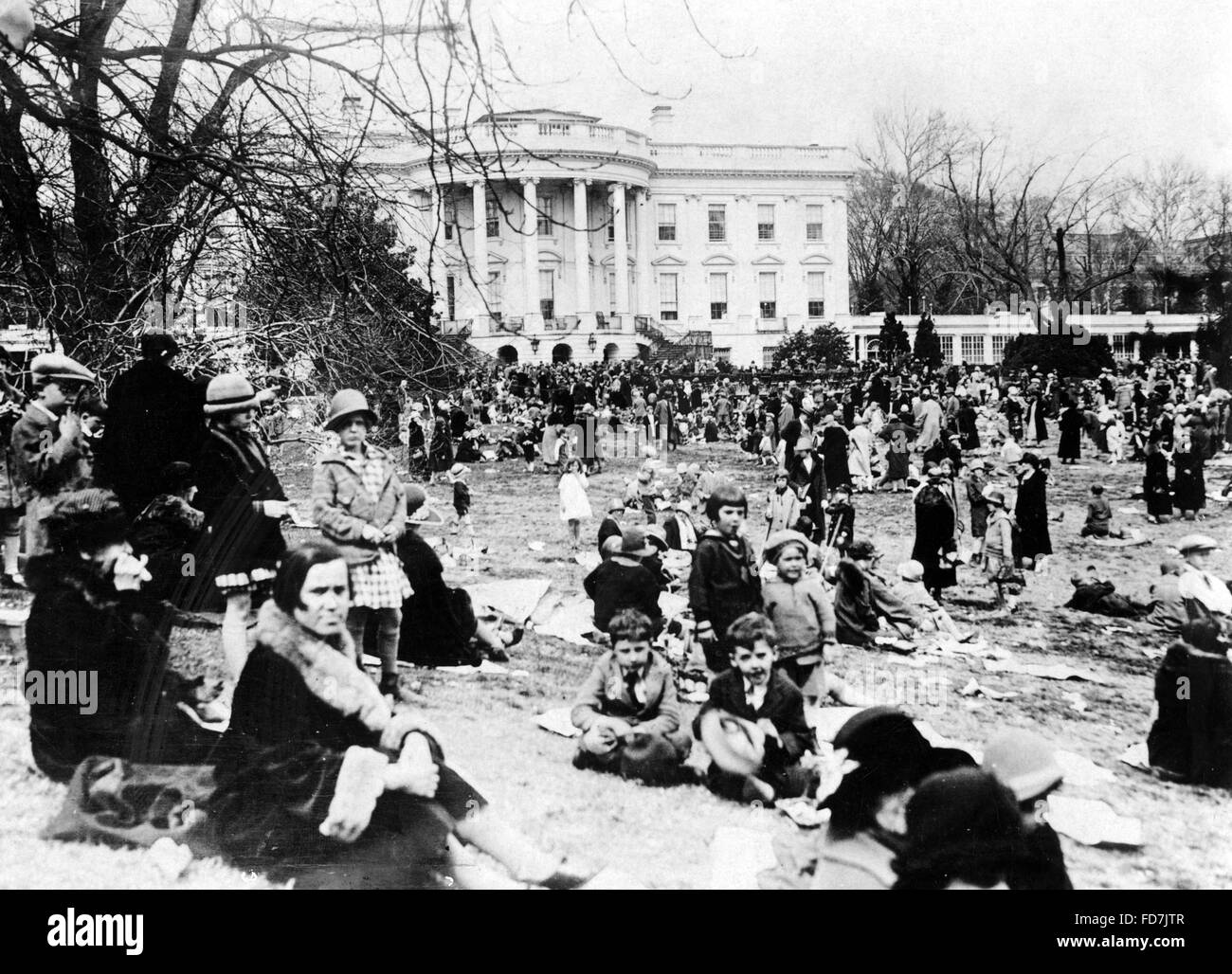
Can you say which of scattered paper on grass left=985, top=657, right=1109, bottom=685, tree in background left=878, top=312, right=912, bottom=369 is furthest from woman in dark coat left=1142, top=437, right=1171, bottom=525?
tree in background left=878, top=312, right=912, bottom=369

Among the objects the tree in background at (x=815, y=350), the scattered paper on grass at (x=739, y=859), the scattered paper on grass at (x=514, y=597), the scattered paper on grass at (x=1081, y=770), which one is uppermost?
the tree in background at (x=815, y=350)

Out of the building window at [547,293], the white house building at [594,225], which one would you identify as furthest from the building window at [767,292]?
the building window at [547,293]

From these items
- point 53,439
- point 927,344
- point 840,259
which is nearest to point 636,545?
point 840,259

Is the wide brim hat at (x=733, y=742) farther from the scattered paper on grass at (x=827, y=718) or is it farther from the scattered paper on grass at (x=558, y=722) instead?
the scattered paper on grass at (x=558, y=722)

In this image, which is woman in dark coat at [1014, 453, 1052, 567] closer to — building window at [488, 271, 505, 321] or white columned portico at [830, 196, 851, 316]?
white columned portico at [830, 196, 851, 316]

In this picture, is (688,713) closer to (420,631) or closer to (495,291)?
(420,631)
